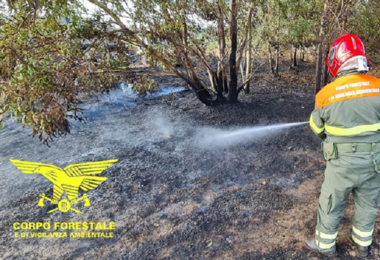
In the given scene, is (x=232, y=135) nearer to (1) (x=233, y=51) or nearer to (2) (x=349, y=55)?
(1) (x=233, y=51)

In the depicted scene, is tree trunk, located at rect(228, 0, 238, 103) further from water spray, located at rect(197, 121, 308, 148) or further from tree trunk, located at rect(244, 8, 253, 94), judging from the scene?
water spray, located at rect(197, 121, 308, 148)

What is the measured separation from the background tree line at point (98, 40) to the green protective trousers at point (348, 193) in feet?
10.1

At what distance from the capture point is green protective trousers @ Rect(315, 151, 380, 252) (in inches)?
86.1

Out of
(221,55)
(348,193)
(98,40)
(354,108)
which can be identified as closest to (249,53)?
(221,55)

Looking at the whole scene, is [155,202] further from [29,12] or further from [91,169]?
[29,12]

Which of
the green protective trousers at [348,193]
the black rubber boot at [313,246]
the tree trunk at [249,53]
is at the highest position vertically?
the tree trunk at [249,53]

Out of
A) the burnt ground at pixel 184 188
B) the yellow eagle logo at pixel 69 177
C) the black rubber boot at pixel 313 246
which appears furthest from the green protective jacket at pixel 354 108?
the yellow eagle logo at pixel 69 177

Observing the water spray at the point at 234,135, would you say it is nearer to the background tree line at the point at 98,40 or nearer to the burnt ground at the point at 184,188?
the burnt ground at the point at 184,188

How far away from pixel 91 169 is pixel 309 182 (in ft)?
10.6

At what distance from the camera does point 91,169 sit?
4223 mm

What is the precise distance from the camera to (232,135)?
529 centimetres

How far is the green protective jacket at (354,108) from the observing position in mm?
2123

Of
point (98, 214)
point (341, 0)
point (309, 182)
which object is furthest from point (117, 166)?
point (341, 0)

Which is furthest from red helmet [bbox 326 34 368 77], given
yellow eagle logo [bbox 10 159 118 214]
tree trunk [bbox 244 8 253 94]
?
tree trunk [bbox 244 8 253 94]
